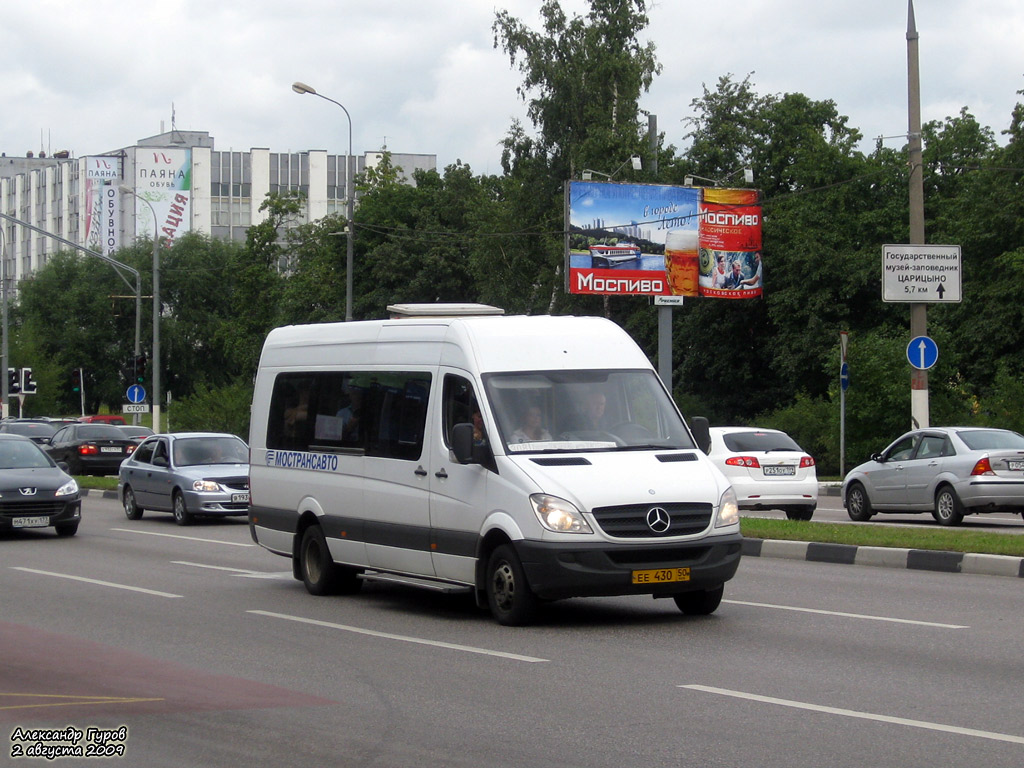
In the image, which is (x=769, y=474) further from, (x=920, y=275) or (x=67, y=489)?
(x=67, y=489)

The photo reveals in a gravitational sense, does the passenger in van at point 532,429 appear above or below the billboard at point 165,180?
below

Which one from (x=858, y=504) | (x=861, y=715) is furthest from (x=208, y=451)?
(x=861, y=715)

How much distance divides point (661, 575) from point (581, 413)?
1496 millimetres

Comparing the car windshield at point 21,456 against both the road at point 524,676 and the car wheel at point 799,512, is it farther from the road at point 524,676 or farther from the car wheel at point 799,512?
the car wheel at point 799,512

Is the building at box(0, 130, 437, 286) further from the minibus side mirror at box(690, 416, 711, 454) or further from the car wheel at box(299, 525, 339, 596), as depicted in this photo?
the minibus side mirror at box(690, 416, 711, 454)

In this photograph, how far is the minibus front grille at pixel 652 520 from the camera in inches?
412

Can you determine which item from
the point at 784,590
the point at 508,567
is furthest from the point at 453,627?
the point at 784,590

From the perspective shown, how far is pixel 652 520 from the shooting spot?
34.7 ft

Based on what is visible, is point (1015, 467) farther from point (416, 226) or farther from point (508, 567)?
point (416, 226)

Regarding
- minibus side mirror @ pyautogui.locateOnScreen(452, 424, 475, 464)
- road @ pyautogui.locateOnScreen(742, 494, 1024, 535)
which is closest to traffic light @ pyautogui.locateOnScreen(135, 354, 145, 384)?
road @ pyautogui.locateOnScreen(742, 494, 1024, 535)

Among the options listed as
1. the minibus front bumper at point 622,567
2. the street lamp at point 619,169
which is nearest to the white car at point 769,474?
the minibus front bumper at point 622,567

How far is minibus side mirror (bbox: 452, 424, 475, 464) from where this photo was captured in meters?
10.9

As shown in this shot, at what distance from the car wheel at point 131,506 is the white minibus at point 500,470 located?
512 inches

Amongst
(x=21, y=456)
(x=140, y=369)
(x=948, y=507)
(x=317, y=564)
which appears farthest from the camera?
(x=140, y=369)
